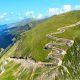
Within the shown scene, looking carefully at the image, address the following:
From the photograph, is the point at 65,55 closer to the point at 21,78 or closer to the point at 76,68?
the point at 76,68

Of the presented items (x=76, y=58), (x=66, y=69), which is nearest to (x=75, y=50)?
(x=76, y=58)

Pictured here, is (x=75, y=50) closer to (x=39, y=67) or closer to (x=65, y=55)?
(x=65, y=55)

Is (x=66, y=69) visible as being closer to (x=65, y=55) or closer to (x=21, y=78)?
(x=65, y=55)

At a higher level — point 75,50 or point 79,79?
point 75,50

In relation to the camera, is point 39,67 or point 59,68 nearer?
point 59,68

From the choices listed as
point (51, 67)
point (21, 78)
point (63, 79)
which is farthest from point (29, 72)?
point (63, 79)

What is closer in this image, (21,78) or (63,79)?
(63,79)

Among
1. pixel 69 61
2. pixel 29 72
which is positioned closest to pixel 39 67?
pixel 29 72
